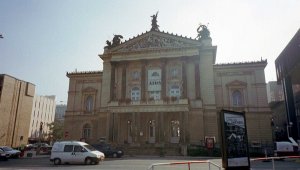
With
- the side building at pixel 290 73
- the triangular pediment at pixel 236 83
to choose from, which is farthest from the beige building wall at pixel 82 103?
the side building at pixel 290 73

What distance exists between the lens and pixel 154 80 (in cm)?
4312

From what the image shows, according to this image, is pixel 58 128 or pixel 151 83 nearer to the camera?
pixel 151 83

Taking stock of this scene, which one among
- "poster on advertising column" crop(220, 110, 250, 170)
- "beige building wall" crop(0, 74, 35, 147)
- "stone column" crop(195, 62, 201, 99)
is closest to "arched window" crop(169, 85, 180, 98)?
"stone column" crop(195, 62, 201, 99)

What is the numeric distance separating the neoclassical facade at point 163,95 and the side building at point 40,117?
37362 mm

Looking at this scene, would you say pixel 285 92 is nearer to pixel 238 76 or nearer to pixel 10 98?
pixel 238 76

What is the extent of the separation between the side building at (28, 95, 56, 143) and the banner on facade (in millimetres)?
48075

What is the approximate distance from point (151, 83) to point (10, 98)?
27161mm

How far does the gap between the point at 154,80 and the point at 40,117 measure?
5522 cm

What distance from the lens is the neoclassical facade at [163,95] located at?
38594mm

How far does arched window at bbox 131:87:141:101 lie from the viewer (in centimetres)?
4328

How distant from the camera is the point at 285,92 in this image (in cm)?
3797

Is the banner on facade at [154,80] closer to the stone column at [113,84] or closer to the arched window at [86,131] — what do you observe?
the stone column at [113,84]

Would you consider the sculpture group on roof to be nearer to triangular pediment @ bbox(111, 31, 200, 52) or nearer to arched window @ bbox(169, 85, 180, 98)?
triangular pediment @ bbox(111, 31, 200, 52)

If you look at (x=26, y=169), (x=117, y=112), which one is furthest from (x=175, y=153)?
(x=26, y=169)
